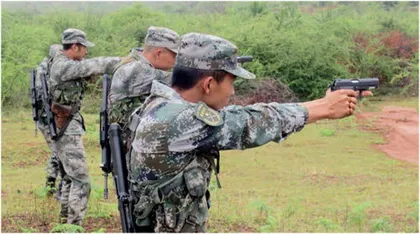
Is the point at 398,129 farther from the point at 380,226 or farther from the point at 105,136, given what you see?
the point at 105,136

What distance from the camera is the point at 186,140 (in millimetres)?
2516

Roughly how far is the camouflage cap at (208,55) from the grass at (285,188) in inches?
129

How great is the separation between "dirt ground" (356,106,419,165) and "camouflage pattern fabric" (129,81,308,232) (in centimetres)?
868

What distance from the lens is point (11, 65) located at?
641 inches

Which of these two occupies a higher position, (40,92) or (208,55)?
(208,55)

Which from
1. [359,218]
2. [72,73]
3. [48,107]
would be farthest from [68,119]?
[359,218]

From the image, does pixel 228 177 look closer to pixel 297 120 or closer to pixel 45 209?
pixel 45 209

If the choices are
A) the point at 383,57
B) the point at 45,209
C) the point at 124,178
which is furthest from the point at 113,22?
the point at 124,178

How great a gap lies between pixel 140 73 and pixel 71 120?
1.52 m

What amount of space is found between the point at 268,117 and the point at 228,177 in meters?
6.82

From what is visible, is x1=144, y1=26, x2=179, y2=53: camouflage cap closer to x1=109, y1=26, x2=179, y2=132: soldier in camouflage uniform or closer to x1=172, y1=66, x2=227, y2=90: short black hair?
x1=109, y1=26, x2=179, y2=132: soldier in camouflage uniform

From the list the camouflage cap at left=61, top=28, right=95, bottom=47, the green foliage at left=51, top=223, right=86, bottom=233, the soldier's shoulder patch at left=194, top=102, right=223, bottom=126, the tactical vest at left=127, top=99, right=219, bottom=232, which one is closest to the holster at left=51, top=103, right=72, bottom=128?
the camouflage cap at left=61, top=28, right=95, bottom=47

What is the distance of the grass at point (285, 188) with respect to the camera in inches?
246

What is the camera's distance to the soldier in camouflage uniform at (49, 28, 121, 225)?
223 inches
